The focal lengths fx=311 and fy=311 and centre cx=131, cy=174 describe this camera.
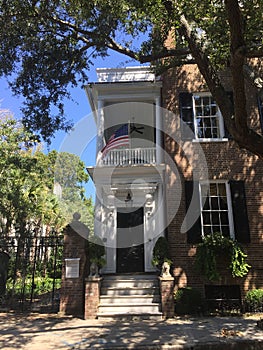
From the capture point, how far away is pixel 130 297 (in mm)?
8906

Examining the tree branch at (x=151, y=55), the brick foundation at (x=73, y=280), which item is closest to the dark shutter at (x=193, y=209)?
the brick foundation at (x=73, y=280)

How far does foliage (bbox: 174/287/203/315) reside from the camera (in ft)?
28.4

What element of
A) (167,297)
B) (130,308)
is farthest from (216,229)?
(130,308)

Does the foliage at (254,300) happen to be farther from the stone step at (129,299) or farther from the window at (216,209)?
the stone step at (129,299)

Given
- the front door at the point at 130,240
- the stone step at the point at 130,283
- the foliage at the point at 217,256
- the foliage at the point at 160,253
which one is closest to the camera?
the foliage at the point at 217,256

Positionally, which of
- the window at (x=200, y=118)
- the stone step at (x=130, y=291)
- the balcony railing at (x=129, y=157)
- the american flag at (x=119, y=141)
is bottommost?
the stone step at (x=130, y=291)

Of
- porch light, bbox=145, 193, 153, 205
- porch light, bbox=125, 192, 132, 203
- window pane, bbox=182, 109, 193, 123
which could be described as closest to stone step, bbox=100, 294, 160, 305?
porch light, bbox=145, 193, 153, 205

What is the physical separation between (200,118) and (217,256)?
5.01 metres

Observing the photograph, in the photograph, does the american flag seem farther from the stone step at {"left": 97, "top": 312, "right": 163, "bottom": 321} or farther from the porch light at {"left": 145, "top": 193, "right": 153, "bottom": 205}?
the stone step at {"left": 97, "top": 312, "right": 163, "bottom": 321}

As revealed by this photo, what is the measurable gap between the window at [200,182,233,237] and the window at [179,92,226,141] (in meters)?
1.79

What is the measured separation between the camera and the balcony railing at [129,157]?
459 inches

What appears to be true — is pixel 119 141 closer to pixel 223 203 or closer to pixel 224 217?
pixel 223 203

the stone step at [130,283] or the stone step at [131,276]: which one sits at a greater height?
the stone step at [131,276]

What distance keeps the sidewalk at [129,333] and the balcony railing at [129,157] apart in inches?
220
